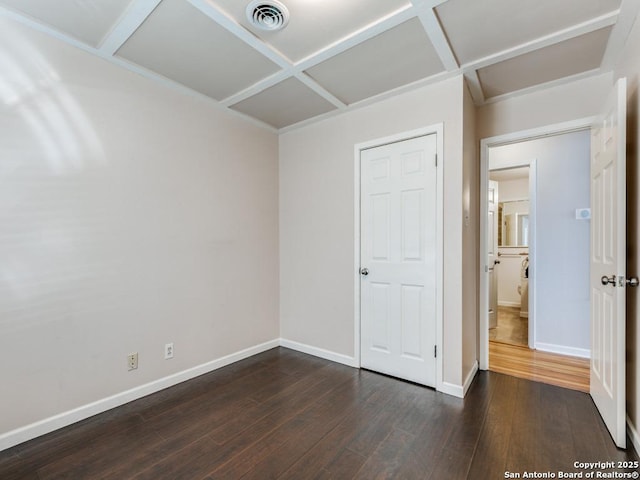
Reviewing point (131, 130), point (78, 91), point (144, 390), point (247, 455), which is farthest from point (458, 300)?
point (78, 91)

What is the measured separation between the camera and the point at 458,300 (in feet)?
7.96

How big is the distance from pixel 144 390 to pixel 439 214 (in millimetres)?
2725

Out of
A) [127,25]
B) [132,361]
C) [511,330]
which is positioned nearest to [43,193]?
[127,25]

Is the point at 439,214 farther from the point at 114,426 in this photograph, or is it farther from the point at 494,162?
the point at 114,426

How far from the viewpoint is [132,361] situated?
2.36m

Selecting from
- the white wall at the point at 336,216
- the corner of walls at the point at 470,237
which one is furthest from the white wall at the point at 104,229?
the corner of walls at the point at 470,237

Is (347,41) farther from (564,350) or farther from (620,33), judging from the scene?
(564,350)

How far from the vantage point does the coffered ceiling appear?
1.75 meters

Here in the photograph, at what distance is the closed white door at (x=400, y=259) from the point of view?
2.58m

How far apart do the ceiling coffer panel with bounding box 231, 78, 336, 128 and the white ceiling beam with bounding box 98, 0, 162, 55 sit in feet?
3.38

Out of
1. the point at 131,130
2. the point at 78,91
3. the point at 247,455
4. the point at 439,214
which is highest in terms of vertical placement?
the point at 78,91

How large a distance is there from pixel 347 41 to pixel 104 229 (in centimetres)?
212

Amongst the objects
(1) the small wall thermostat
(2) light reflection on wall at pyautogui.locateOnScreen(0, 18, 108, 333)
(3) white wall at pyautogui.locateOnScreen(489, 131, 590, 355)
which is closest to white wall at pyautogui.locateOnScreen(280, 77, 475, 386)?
(3) white wall at pyautogui.locateOnScreen(489, 131, 590, 355)

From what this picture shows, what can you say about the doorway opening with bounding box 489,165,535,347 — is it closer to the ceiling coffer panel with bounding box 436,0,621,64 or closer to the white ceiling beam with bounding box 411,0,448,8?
the ceiling coffer panel with bounding box 436,0,621,64
